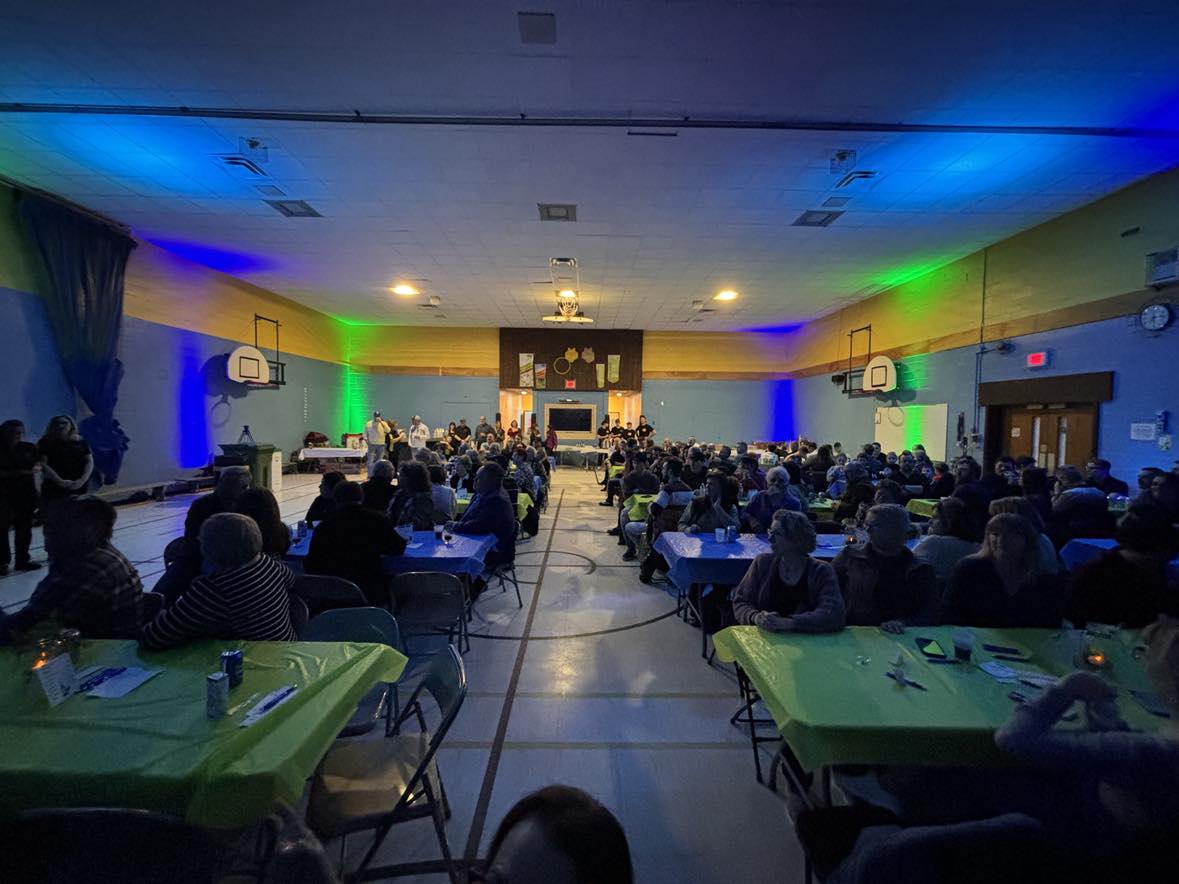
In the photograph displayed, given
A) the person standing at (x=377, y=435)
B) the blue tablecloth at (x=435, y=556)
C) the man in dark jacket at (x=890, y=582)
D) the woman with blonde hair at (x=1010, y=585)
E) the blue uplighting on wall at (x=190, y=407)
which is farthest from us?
the person standing at (x=377, y=435)

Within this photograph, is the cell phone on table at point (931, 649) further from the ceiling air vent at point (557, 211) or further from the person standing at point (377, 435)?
the person standing at point (377, 435)

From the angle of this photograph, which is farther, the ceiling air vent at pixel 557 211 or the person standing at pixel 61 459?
the ceiling air vent at pixel 557 211

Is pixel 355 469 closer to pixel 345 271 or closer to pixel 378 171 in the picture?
pixel 345 271

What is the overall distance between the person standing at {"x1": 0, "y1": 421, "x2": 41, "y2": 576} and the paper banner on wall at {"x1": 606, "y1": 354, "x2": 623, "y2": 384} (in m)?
14.4

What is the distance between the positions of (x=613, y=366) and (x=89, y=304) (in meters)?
13.1

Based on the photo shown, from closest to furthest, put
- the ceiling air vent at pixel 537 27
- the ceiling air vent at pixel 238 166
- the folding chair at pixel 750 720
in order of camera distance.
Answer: the folding chair at pixel 750 720
the ceiling air vent at pixel 537 27
the ceiling air vent at pixel 238 166

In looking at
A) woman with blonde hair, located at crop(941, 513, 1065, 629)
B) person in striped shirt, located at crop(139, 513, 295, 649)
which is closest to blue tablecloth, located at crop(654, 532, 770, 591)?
woman with blonde hair, located at crop(941, 513, 1065, 629)

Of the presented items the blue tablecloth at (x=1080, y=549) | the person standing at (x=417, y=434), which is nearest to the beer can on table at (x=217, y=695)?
the blue tablecloth at (x=1080, y=549)

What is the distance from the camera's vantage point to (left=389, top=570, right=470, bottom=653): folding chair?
10.8 ft

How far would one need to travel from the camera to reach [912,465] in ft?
31.0

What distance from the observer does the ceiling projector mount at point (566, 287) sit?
416 inches

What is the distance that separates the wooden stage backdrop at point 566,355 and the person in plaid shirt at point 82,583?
52.6 feet

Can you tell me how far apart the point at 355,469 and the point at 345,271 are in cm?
634

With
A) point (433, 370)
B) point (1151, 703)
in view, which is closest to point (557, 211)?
point (1151, 703)
